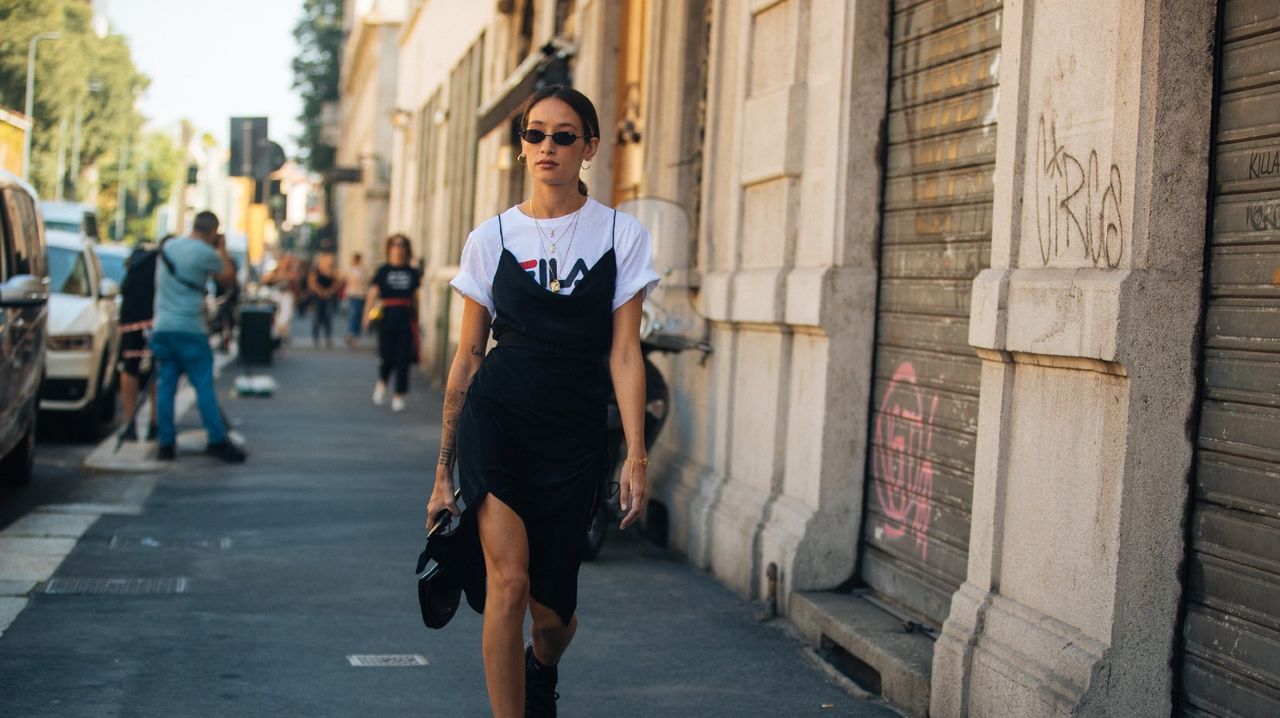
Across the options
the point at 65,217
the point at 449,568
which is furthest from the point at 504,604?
the point at 65,217

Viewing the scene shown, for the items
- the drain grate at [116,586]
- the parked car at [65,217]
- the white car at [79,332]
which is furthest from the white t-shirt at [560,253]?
the parked car at [65,217]

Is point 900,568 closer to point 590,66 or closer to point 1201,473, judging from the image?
point 1201,473

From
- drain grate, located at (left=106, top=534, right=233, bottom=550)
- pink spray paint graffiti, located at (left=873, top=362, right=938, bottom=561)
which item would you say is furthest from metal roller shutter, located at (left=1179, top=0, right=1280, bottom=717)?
drain grate, located at (left=106, top=534, right=233, bottom=550)

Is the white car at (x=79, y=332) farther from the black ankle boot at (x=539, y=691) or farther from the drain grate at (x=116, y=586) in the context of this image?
the black ankle boot at (x=539, y=691)

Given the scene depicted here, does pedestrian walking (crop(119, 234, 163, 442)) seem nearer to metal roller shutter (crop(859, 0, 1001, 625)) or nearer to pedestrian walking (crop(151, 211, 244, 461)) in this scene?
pedestrian walking (crop(151, 211, 244, 461))

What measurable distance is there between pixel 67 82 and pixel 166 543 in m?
64.5

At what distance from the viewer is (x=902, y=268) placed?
739 cm

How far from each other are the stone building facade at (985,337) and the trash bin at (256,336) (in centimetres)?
1414

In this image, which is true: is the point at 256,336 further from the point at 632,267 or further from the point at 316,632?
the point at 632,267

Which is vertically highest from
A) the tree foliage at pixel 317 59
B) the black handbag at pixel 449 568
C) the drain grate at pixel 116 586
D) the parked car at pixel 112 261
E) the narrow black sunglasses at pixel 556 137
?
the tree foliage at pixel 317 59

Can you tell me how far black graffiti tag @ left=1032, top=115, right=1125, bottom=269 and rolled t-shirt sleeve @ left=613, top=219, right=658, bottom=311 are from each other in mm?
1309

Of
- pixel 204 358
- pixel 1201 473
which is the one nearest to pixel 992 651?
pixel 1201 473

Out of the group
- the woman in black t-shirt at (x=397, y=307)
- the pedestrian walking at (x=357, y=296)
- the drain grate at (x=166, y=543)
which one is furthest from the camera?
the pedestrian walking at (x=357, y=296)

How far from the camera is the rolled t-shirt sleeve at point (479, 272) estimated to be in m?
4.97
